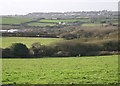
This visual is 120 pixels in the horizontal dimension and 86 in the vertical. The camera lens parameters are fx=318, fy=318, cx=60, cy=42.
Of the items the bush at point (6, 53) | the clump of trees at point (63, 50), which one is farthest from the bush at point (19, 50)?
the bush at point (6, 53)

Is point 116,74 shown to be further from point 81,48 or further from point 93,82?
point 81,48

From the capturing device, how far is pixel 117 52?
1516 inches

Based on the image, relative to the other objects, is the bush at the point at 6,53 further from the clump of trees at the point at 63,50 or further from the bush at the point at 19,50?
the bush at the point at 19,50

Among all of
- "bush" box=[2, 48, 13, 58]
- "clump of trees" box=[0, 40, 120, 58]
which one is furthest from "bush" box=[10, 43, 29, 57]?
"bush" box=[2, 48, 13, 58]

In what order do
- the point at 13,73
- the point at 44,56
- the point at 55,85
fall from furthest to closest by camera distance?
the point at 44,56 < the point at 13,73 < the point at 55,85

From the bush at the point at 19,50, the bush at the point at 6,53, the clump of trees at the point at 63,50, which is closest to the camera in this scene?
the bush at the point at 6,53

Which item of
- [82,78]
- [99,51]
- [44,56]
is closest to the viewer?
[82,78]

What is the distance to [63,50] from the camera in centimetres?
3947

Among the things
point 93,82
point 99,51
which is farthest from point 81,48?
point 93,82

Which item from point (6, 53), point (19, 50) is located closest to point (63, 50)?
point (19, 50)

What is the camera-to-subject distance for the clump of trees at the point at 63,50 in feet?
120

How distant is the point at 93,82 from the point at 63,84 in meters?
1.67

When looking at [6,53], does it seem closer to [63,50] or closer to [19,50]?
[19,50]

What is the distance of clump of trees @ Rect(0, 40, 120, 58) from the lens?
36469 millimetres
